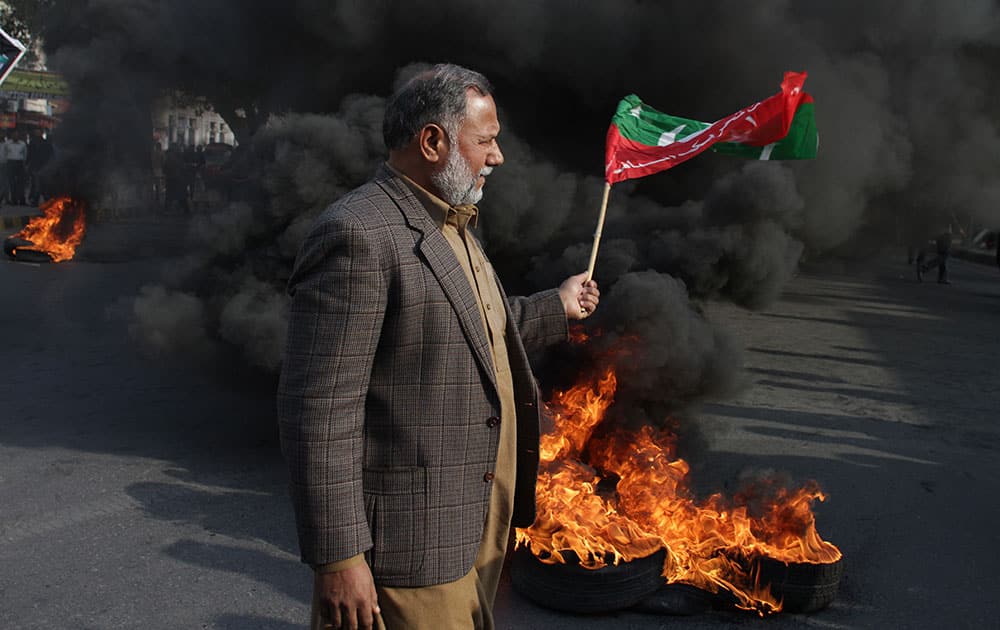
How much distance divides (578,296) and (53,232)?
9046 mm

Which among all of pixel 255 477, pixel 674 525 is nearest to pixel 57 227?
pixel 255 477

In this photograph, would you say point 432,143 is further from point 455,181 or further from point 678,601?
point 678,601

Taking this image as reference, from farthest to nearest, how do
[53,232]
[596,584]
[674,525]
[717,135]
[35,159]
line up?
[35,159] < [53,232] < [674,525] < [596,584] < [717,135]

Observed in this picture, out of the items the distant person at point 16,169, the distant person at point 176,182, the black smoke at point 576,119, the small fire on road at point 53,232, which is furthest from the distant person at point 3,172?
the black smoke at point 576,119

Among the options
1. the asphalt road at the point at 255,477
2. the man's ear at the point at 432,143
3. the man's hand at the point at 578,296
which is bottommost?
the asphalt road at the point at 255,477

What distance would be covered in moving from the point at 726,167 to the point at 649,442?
3.72 meters

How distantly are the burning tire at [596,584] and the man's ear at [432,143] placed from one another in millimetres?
2236

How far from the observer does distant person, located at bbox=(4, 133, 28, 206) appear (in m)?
23.4

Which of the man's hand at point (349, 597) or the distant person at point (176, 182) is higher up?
the distant person at point (176, 182)

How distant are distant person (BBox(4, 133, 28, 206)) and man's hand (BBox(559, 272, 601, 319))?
24184 mm

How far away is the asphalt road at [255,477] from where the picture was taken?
12.6 ft

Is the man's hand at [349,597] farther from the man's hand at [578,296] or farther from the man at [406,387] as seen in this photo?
the man's hand at [578,296]

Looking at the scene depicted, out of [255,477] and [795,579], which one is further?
[255,477]

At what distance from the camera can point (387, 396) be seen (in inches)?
74.0
